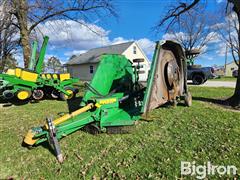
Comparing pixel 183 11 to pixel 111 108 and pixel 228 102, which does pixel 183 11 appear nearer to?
pixel 228 102

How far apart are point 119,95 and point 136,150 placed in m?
1.61

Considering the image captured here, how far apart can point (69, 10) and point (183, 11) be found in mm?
6381

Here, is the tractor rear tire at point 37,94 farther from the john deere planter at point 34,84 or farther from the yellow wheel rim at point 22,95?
the yellow wheel rim at point 22,95

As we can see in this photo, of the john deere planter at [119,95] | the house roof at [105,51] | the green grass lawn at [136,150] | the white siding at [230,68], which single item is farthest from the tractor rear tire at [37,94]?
the white siding at [230,68]

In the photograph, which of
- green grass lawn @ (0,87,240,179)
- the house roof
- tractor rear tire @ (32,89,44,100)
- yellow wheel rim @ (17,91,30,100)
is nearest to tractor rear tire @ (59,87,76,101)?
tractor rear tire @ (32,89,44,100)

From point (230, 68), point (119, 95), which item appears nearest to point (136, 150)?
point (119, 95)

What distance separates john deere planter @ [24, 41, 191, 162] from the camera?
365cm

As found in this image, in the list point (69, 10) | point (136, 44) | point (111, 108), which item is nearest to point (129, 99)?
point (111, 108)

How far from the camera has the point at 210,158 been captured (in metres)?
3.15

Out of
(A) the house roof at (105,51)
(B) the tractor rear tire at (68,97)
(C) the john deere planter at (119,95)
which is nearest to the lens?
(C) the john deere planter at (119,95)

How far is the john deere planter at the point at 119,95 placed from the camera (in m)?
3.65

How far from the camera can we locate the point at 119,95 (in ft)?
15.8

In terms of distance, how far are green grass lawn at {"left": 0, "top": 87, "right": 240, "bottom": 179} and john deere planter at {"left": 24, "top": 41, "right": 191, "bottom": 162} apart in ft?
0.85

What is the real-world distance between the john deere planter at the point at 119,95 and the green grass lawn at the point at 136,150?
261 mm
